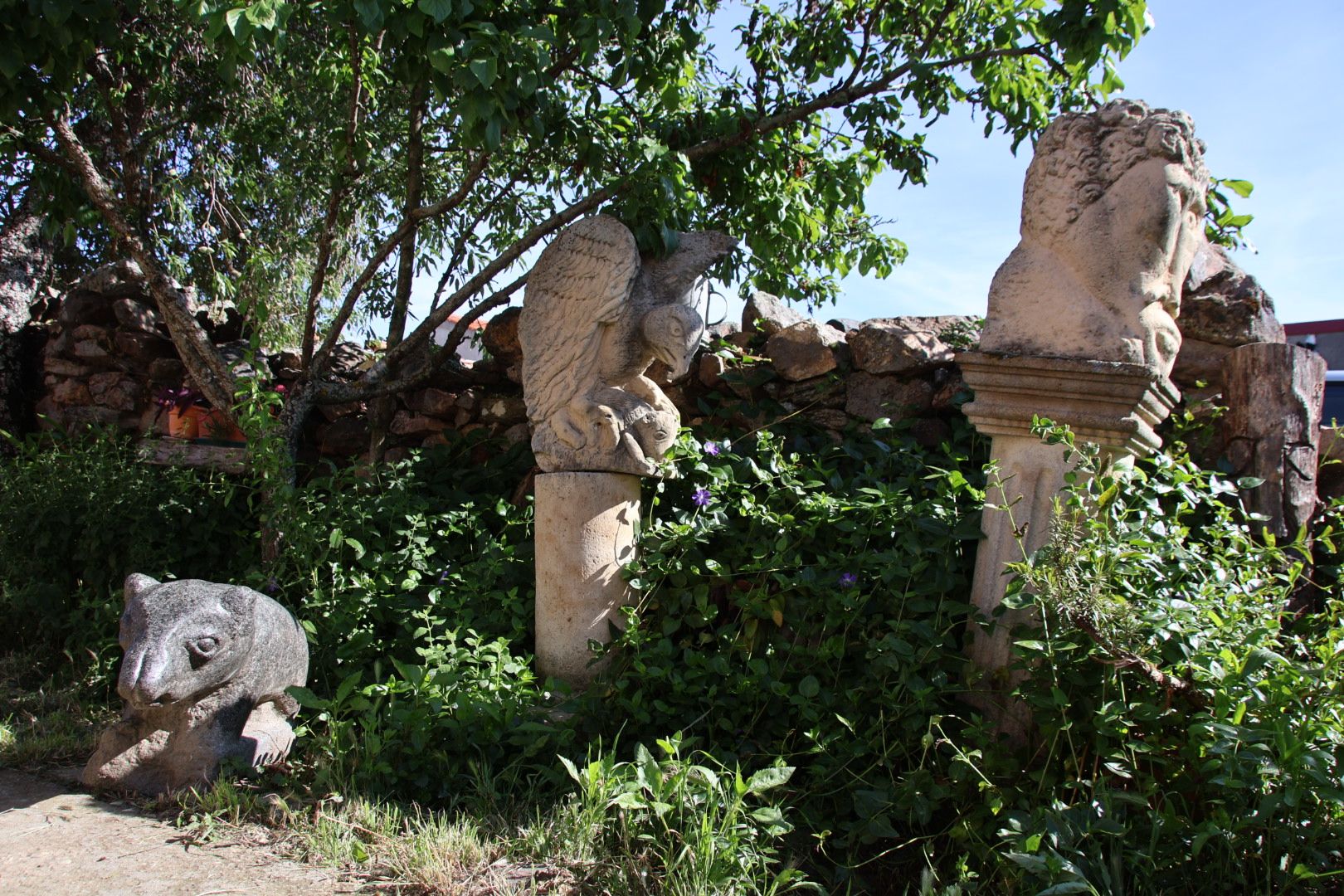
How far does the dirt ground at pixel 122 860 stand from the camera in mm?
2371

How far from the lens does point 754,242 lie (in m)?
4.55

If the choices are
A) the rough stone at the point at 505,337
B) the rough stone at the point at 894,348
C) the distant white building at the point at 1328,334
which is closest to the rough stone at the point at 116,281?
the rough stone at the point at 505,337

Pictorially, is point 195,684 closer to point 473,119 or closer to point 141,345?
point 473,119

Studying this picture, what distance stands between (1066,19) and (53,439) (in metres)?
5.04

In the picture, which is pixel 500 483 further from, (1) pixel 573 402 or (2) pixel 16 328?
(2) pixel 16 328

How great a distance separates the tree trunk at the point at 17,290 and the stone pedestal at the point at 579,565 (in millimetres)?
3995

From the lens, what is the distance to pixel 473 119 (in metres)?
3.15

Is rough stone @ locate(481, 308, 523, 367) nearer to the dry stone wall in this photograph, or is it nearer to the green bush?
the dry stone wall

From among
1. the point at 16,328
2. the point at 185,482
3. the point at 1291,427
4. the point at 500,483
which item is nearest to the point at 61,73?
the point at 185,482

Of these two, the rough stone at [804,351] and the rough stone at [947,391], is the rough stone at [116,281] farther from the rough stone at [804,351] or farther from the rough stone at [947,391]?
the rough stone at [947,391]

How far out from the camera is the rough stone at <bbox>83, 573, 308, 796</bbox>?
8.94 feet

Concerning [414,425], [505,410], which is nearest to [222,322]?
[414,425]

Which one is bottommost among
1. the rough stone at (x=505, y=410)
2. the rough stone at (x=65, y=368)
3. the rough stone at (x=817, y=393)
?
the rough stone at (x=505, y=410)

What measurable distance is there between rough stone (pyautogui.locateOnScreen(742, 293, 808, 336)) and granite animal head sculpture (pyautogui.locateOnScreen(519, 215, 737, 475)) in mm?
892
